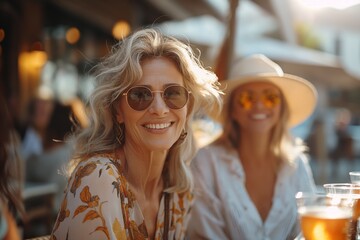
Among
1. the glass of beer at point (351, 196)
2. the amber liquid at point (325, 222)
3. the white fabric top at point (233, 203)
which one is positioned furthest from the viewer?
the white fabric top at point (233, 203)

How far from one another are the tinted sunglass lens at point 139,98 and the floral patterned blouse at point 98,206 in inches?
10.1

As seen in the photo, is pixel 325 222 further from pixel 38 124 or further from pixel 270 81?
pixel 38 124

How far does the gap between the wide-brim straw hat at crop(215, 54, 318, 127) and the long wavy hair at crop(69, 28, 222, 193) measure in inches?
29.4

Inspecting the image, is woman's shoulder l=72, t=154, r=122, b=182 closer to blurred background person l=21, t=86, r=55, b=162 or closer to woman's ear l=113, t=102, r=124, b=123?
woman's ear l=113, t=102, r=124, b=123

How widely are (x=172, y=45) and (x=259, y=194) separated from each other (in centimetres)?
128

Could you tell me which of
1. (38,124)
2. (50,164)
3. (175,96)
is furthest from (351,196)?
(38,124)

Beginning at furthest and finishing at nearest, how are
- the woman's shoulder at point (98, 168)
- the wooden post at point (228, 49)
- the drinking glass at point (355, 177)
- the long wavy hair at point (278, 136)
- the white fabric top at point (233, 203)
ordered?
the wooden post at point (228, 49), the long wavy hair at point (278, 136), the white fabric top at point (233, 203), the drinking glass at point (355, 177), the woman's shoulder at point (98, 168)

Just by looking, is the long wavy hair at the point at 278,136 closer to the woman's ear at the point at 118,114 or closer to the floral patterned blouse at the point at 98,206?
the woman's ear at the point at 118,114

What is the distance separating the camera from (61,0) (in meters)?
7.63

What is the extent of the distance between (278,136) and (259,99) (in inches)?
12.4

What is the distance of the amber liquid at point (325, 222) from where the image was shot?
1.66 m

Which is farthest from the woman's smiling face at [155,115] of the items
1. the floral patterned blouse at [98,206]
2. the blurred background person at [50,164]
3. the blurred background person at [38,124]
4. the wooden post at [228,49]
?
the blurred background person at [38,124]

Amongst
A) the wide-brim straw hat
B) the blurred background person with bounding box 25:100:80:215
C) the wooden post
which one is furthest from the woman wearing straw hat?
the blurred background person with bounding box 25:100:80:215

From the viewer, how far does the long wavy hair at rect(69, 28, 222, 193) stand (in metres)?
2.26
